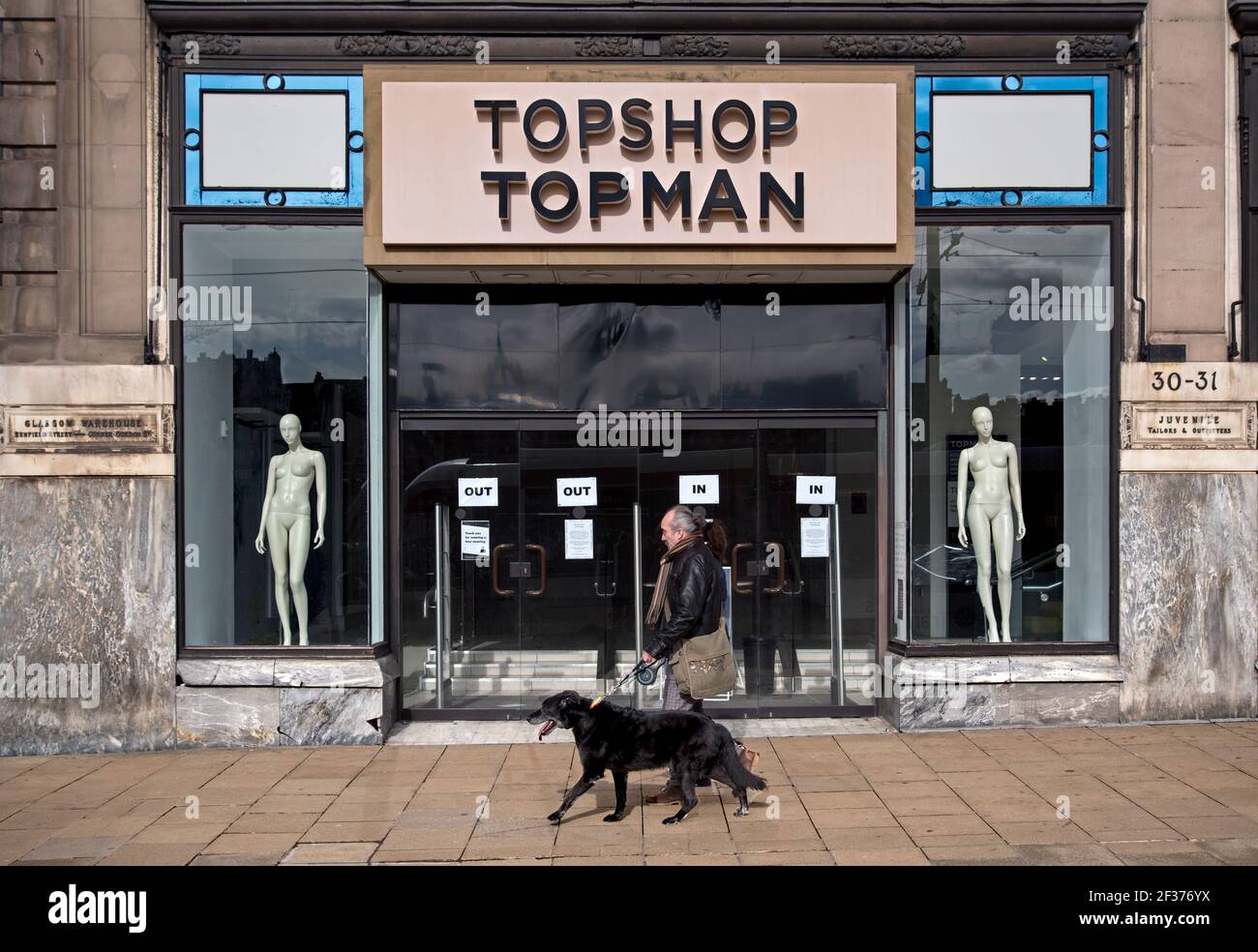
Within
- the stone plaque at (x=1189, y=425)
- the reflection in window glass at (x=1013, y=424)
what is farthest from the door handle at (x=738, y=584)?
the stone plaque at (x=1189, y=425)

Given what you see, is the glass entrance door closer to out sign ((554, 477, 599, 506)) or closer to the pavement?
out sign ((554, 477, 599, 506))

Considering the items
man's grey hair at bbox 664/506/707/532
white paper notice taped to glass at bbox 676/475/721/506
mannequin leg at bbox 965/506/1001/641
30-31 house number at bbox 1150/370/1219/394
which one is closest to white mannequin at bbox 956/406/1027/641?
mannequin leg at bbox 965/506/1001/641

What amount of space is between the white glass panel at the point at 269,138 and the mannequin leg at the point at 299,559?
2.84 meters

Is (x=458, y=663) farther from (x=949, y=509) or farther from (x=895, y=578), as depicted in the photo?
(x=949, y=509)

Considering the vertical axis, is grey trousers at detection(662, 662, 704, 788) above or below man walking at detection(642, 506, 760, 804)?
below

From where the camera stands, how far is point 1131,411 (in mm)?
7977

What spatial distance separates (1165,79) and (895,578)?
4727mm

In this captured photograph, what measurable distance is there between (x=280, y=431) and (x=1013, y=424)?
6.28m

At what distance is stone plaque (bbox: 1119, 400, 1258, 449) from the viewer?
26.0 ft

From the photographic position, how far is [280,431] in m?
8.06

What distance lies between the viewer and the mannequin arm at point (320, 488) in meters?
8.08

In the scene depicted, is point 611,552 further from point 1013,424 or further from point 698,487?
point 1013,424

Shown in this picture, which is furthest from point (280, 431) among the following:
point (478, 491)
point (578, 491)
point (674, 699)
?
point (674, 699)

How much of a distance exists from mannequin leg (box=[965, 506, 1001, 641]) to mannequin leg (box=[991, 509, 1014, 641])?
75 millimetres
